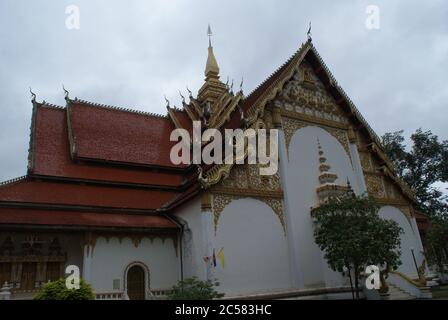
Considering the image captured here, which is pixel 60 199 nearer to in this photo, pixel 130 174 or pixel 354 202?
pixel 130 174

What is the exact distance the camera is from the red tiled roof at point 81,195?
486 inches

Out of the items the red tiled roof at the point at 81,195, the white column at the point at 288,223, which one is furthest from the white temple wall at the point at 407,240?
the red tiled roof at the point at 81,195

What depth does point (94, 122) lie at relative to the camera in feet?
55.3

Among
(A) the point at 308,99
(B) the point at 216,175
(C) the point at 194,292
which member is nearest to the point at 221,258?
(C) the point at 194,292

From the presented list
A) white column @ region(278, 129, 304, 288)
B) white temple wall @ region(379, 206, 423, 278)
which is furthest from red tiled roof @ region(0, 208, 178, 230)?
white temple wall @ region(379, 206, 423, 278)

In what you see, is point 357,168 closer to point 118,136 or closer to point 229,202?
point 229,202

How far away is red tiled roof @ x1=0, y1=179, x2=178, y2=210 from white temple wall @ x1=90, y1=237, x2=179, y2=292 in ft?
4.57

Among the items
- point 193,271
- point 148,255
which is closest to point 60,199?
point 148,255

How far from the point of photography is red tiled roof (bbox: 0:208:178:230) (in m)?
11.2

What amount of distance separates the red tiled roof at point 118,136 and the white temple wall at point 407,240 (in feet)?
31.2

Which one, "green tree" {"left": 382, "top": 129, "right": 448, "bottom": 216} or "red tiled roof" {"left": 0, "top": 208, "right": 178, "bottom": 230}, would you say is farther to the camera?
"green tree" {"left": 382, "top": 129, "right": 448, "bottom": 216}

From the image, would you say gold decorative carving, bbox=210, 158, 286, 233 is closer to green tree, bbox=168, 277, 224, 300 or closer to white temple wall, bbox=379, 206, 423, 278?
green tree, bbox=168, 277, 224, 300

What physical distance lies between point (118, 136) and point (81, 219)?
562cm

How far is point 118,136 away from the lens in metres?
16.8
